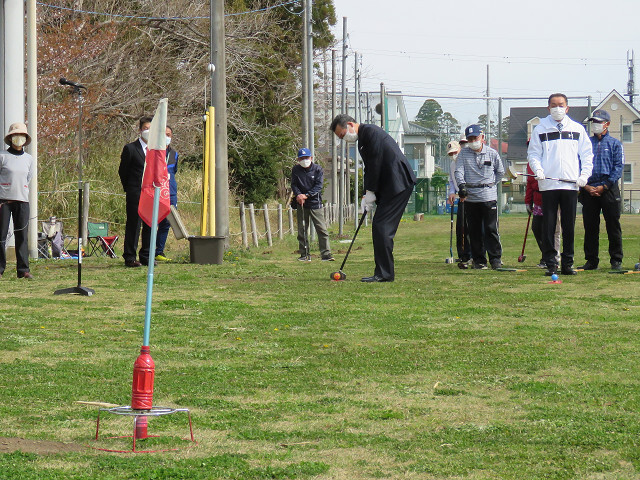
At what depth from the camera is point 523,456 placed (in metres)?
4.41

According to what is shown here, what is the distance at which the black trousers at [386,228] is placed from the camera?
1249 cm

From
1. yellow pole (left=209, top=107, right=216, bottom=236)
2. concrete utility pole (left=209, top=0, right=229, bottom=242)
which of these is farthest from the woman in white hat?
concrete utility pole (left=209, top=0, right=229, bottom=242)

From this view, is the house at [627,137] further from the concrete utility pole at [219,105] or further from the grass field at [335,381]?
the grass field at [335,381]

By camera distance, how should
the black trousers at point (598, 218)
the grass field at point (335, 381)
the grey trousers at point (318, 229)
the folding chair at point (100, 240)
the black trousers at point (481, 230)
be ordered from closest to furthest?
the grass field at point (335, 381) < the black trousers at point (598, 218) < the black trousers at point (481, 230) < the grey trousers at point (318, 229) < the folding chair at point (100, 240)

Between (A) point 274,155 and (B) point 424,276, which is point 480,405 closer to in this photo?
(B) point 424,276

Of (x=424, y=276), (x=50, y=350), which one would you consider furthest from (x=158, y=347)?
(x=424, y=276)

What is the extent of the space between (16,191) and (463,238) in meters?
6.76

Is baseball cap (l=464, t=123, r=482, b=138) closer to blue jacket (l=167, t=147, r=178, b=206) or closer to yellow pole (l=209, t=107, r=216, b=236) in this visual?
blue jacket (l=167, t=147, r=178, b=206)

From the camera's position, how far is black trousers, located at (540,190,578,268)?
13258 mm

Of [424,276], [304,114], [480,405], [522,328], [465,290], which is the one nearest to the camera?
[480,405]

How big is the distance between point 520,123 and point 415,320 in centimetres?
4075

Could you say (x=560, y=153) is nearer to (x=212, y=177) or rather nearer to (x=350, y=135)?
(x=350, y=135)

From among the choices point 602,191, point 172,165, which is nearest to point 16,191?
point 172,165

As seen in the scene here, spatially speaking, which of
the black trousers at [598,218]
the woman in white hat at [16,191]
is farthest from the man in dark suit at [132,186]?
the black trousers at [598,218]
